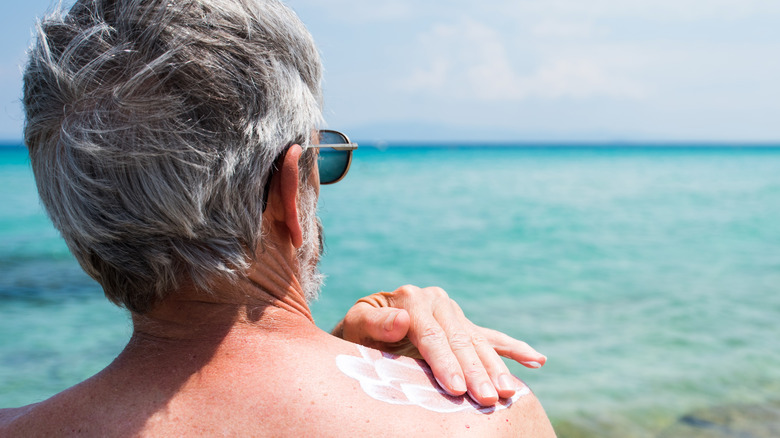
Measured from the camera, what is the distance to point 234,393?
123cm

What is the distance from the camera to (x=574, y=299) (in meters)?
8.73

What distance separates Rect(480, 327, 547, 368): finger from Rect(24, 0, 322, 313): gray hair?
0.84m

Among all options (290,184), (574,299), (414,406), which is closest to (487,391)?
(414,406)

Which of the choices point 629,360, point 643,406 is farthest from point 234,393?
point 629,360

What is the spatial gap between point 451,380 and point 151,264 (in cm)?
74

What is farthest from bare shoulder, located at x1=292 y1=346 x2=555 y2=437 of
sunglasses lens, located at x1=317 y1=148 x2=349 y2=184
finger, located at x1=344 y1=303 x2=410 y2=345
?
sunglasses lens, located at x1=317 y1=148 x2=349 y2=184

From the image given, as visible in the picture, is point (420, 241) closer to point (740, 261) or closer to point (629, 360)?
point (740, 261)

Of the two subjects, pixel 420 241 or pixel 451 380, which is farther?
pixel 420 241

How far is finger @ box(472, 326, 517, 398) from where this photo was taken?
1.45 m

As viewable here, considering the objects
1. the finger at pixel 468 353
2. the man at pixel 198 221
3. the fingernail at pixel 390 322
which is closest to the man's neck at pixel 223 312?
the man at pixel 198 221

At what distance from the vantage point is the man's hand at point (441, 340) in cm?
145

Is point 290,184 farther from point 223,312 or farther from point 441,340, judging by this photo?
point 441,340

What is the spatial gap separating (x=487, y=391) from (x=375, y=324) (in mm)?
450

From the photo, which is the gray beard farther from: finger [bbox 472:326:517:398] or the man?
finger [bbox 472:326:517:398]
